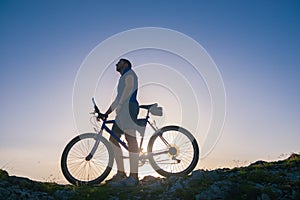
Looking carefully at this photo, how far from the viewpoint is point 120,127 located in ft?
32.0

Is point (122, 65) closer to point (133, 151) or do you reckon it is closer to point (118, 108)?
point (118, 108)

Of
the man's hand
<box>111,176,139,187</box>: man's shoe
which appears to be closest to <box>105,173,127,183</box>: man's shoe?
<box>111,176,139,187</box>: man's shoe

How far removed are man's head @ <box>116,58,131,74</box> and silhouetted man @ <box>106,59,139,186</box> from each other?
0.11 meters

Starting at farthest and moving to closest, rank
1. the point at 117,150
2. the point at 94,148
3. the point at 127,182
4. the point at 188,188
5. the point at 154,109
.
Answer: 1. the point at 154,109
2. the point at 117,150
3. the point at 94,148
4. the point at 127,182
5. the point at 188,188

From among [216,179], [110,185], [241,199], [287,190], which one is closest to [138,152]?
[110,185]

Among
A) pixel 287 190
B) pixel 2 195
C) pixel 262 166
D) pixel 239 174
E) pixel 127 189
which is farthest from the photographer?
pixel 262 166

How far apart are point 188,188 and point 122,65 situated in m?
3.59

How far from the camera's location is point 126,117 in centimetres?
968

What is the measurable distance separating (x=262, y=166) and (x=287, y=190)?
2.47 m

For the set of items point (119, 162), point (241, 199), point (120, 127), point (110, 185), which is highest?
point (120, 127)

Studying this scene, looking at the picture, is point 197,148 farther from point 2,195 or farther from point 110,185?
point 2,195

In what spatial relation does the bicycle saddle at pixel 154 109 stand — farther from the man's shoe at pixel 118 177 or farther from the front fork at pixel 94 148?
the man's shoe at pixel 118 177

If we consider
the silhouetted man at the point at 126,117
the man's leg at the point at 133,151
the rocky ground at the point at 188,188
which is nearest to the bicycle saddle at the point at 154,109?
the silhouetted man at the point at 126,117

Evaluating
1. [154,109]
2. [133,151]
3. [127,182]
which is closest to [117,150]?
[133,151]
